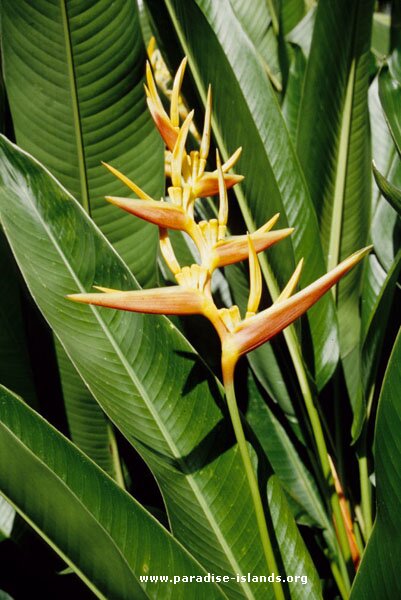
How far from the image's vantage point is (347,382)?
118 centimetres

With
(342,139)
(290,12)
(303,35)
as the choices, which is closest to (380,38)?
(290,12)

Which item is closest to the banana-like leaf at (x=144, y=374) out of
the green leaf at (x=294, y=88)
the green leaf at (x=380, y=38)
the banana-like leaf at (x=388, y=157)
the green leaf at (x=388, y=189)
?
the green leaf at (x=388, y=189)

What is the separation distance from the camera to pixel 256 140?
0.89 m

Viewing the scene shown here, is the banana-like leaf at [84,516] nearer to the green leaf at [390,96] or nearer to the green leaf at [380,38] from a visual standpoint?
the green leaf at [390,96]

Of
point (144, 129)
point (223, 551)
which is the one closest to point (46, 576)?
point (223, 551)

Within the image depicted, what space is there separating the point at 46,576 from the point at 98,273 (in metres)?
0.61

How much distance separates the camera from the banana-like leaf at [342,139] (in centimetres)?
105

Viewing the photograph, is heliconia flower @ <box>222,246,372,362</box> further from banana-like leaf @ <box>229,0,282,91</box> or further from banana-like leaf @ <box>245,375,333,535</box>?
banana-like leaf @ <box>229,0,282,91</box>

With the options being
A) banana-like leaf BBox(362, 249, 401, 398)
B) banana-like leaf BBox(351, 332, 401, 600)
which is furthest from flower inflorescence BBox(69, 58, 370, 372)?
banana-like leaf BBox(362, 249, 401, 398)

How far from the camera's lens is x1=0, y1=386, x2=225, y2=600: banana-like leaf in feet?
1.95

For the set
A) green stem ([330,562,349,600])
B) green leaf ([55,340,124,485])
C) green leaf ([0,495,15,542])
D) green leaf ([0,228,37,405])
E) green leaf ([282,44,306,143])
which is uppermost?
green leaf ([282,44,306,143])

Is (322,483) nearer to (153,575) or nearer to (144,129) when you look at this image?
(153,575)

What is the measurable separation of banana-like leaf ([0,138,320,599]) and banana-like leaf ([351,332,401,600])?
0.78 ft

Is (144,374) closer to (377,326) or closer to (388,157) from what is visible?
(377,326)
